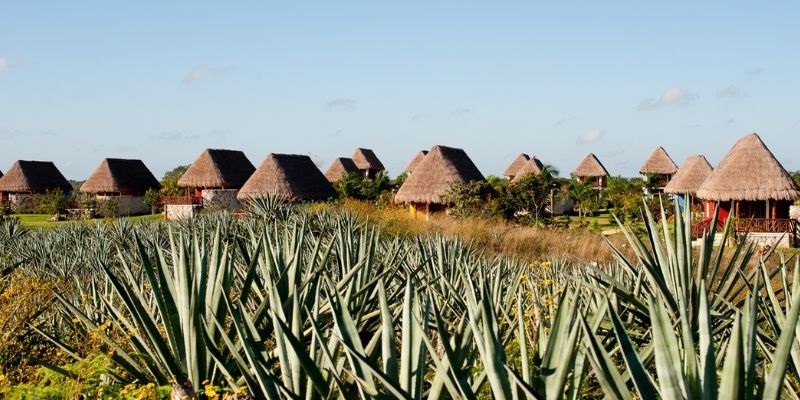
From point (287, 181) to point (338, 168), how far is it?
60.8 ft

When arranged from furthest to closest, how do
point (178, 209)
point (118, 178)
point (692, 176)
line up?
point (118, 178), point (178, 209), point (692, 176)

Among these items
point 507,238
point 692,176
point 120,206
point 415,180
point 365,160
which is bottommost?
point 507,238

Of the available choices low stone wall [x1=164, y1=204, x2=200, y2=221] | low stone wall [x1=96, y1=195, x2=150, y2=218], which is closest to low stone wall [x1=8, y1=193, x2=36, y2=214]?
low stone wall [x1=96, y1=195, x2=150, y2=218]

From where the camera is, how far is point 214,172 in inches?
1459

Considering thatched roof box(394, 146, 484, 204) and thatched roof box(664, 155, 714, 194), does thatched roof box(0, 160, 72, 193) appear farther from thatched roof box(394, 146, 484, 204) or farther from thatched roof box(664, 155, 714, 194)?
thatched roof box(664, 155, 714, 194)

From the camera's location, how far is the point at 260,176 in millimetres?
32406

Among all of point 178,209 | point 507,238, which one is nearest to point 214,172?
point 178,209

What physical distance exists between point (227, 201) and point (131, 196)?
7614 millimetres

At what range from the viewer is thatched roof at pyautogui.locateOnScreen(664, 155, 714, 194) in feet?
112

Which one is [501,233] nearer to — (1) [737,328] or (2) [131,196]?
(1) [737,328]

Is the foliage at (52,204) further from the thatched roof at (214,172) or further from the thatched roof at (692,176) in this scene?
the thatched roof at (692,176)

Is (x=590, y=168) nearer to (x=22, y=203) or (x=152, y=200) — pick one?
(x=152, y=200)

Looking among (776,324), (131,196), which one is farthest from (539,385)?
(131,196)

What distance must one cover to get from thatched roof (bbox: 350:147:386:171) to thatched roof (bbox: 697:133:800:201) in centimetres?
3158
